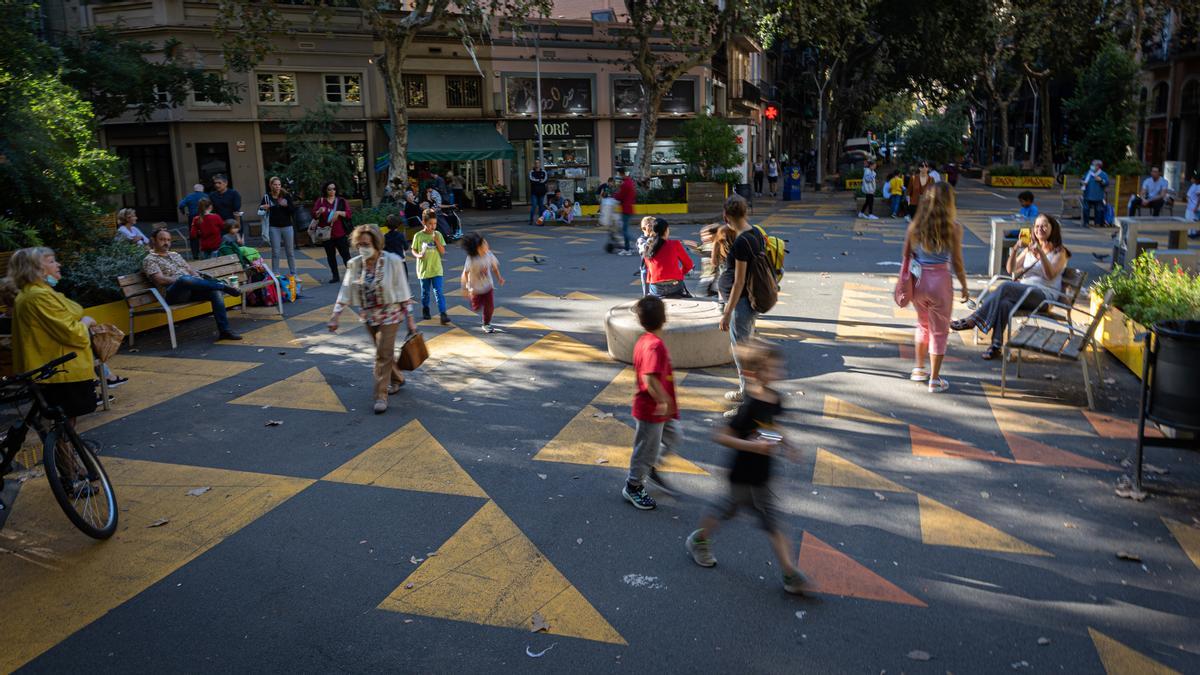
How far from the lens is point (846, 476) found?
661 cm

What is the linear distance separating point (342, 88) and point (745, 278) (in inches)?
1188

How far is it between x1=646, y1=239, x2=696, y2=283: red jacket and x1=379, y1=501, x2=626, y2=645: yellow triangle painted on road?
547cm

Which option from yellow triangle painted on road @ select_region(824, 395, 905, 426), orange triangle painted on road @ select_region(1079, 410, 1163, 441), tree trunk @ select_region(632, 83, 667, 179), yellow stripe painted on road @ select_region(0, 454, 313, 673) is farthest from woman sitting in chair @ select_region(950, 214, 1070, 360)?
tree trunk @ select_region(632, 83, 667, 179)

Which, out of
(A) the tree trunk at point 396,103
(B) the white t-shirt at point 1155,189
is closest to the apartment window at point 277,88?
(A) the tree trunk at point 396,103

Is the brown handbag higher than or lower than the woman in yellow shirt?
lower

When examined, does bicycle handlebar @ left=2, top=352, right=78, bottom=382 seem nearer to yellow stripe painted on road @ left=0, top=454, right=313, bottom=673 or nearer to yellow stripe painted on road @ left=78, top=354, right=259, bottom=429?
yellow stripe painted on road @ left=0, top=454, right=313, bottom=673

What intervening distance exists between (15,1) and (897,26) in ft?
124

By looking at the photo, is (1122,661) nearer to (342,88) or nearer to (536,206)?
(536,206)

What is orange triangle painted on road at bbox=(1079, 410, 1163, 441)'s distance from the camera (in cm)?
722

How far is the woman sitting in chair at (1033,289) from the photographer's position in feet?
30.3

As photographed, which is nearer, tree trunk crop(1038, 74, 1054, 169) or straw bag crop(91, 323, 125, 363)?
straw bag crop(91, 323, 125, 363)

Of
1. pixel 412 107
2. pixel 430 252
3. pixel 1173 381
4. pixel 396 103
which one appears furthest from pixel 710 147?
pixel 1173 381

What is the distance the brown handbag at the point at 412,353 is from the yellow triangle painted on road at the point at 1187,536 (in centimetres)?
598

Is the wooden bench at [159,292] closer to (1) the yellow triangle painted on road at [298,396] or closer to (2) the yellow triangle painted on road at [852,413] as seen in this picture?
(1) the yellow triangle painted on road at [298,396]
